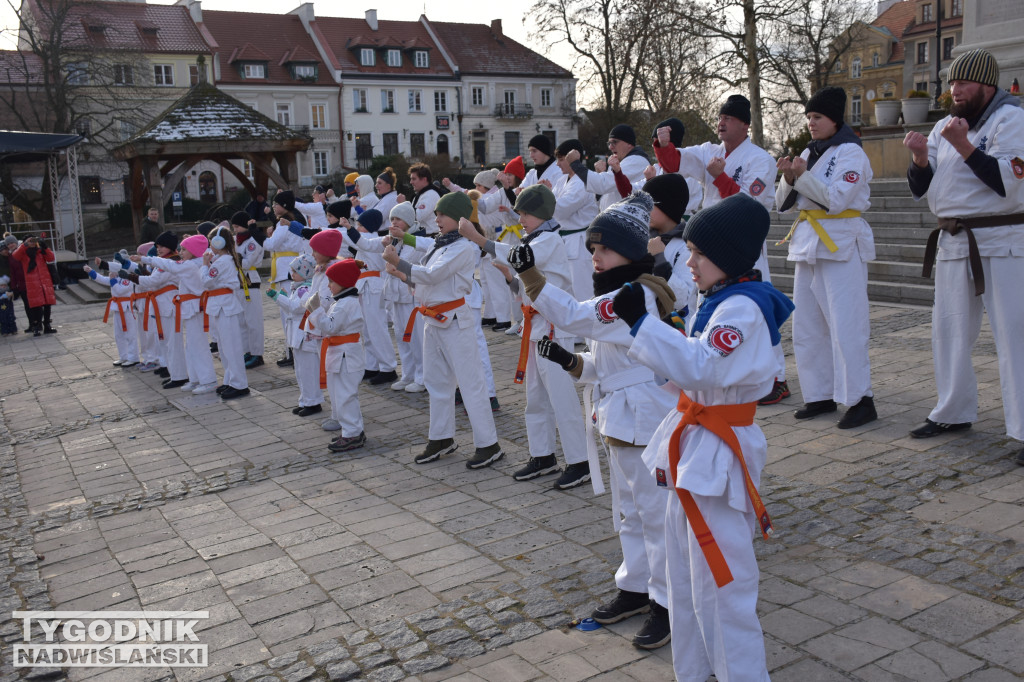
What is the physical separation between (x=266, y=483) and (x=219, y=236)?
434 centimetres

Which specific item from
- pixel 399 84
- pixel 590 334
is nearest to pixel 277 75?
pixel 399 84

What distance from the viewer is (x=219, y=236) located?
33.2 feet

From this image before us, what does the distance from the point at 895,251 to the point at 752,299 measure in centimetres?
1053

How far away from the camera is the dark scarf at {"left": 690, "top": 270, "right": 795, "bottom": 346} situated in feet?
10.2

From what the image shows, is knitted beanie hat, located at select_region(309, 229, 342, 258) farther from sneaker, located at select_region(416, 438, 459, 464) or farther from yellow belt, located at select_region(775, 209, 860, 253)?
yellow belt, located at select_region(775, 209, 860, 253)

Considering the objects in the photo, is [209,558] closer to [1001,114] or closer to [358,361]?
[358,361]

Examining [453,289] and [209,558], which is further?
[453,289]

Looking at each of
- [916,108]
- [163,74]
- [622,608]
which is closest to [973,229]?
[622,608]

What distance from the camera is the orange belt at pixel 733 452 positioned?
3.01m

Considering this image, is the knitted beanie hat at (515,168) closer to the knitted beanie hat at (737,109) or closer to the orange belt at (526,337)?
the knitted beanie hat at (737,109)

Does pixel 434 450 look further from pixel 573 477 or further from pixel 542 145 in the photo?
pixel 542 145

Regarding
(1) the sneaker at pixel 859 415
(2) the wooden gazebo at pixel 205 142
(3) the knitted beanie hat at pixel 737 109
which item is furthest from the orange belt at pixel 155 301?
(2) the wooden gazebo at pixel 205 142

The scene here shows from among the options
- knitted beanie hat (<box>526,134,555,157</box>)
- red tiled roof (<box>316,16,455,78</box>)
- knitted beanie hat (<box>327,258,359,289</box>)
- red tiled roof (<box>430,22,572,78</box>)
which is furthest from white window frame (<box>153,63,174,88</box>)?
knitted beanie hat (<box>327,258,359,289</box>)

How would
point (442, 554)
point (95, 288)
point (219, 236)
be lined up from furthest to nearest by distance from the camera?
point (95, 288) < point (219, 236) < point (442, 554)
